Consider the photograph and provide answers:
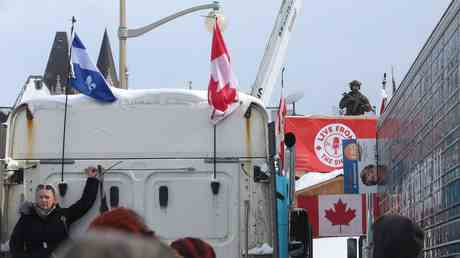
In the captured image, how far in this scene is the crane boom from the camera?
59.0 feet

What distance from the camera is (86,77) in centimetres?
886

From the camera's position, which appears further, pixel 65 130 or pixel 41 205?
pixel 65 130

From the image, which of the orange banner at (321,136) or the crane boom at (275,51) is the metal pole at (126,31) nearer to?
the crane boom at (275,51)

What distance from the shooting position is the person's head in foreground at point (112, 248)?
190 centimetres

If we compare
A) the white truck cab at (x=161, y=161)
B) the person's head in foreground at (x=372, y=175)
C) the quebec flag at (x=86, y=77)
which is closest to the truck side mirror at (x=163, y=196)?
the white truck cab at (x=161, y=161)

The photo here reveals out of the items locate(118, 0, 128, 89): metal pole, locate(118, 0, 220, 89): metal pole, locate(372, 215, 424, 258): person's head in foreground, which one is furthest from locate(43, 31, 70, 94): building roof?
locate(372, 215, 424, 258): person's head in foreground

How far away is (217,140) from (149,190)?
676 millimetres

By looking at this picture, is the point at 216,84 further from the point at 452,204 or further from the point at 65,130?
the point at 452,204

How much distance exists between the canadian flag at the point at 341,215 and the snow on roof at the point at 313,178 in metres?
3.63

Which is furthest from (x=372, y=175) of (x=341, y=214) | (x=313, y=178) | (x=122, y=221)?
(x=122, y=221)

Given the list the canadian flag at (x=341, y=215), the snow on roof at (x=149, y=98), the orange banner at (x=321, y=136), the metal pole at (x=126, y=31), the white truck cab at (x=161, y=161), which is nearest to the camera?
the white truck cab at (x=161, y=161)

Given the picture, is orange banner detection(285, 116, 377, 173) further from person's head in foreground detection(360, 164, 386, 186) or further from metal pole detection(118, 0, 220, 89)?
person's head in foreground detection(360, 164, 386, 186)

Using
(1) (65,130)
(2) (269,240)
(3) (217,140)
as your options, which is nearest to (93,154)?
(1) (65,130)

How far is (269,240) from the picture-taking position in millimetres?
8086
